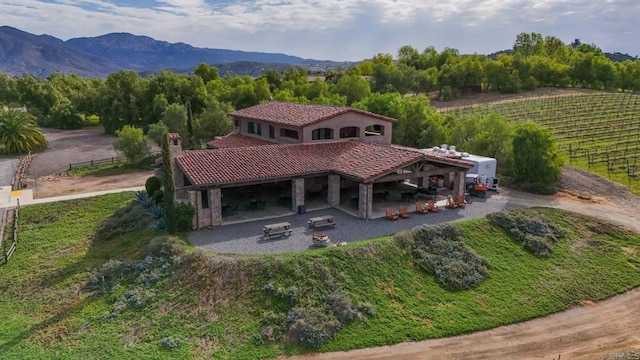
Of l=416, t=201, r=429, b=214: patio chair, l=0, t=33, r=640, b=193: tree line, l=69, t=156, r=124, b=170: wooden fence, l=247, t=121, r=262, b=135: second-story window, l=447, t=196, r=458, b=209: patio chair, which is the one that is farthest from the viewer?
l=69, t=156, r=124, b=170: wooden fence

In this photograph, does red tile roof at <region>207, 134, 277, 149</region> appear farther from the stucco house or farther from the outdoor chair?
the outdoor chair

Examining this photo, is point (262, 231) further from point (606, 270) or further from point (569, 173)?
point (569, 173)

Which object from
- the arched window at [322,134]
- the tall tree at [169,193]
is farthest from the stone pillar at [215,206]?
the arched window at [322,134]

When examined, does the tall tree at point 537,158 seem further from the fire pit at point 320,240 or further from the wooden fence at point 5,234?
the wooden fence at point 5,234

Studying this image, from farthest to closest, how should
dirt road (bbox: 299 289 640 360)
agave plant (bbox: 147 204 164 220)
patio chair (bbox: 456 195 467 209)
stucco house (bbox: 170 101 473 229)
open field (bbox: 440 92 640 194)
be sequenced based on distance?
open field (bbox: 440 92 640 194), patio chair (bbox: 456 195 467 209), agave plant (bbox: 147 204 164 220), stucco house (bbox: 170 101 473 229), dirt road (bbox: 299 289 640 360)

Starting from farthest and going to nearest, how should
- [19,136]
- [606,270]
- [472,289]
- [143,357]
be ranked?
[19,136] < [606,270] < [472,289] < [143,357]

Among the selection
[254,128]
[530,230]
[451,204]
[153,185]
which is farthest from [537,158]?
[153,185]

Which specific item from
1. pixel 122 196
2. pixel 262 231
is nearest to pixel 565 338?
pixel 262 231

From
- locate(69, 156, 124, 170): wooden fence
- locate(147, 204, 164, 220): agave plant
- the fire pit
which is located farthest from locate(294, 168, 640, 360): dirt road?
locate(69, 156, 124, 170): wooden fence
